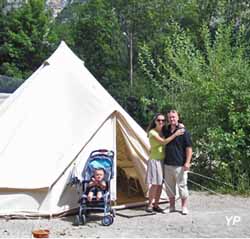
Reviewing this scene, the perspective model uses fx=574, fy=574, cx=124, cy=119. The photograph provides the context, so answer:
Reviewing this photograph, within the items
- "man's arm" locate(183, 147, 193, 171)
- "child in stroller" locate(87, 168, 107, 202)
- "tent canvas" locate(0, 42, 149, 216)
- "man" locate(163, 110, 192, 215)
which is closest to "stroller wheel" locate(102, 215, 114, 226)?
"child in stroller" locate(87, 168, 107, 202)

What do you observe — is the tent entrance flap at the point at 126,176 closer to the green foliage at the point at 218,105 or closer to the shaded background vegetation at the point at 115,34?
the green foliage at the point at 218,105

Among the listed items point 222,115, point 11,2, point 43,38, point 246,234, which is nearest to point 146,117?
point 222,115

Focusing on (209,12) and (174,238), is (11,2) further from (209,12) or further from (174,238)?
(174,238)

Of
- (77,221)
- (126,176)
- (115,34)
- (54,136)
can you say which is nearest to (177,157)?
(77,221)

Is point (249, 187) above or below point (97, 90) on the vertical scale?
below

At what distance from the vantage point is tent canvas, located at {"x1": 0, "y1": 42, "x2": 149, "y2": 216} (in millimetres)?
8195

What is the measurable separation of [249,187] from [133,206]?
2.68 meters

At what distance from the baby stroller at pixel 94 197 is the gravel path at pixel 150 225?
12 centimetres

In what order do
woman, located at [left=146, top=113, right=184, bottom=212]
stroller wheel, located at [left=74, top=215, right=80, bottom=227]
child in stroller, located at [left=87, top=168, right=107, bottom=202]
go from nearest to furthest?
1. stroller wheel, located at [left=74, top=215, right=80, bottom=227]
2. child in stroller, located at [left=87, top=168, right=107, bottom=202]
3. woman, located at [left=146, top=113, right=184, bottom=212]

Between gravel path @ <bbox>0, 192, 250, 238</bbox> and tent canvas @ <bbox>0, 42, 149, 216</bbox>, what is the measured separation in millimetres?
372

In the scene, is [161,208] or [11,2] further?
[11,2]

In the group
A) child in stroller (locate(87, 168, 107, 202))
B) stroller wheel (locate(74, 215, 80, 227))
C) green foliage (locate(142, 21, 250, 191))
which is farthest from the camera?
green foliage (locate(142, 21, 250, 191))

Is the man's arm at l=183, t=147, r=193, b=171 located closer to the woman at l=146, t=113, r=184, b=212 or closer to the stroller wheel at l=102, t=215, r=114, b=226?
the woman at l=146, t=113, r=184, b=212

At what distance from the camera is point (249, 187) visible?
10.6 m
